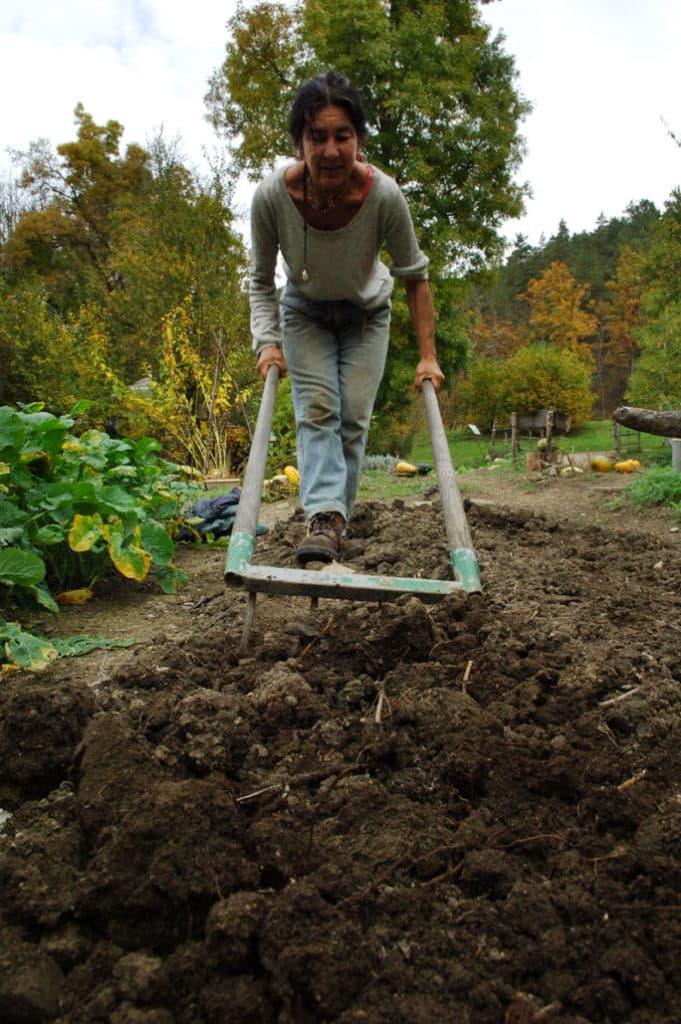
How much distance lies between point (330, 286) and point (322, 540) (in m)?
1.01

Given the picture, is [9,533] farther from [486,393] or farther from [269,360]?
[486,393]

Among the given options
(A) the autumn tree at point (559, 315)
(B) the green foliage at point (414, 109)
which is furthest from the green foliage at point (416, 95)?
(A) the autumn tree at point (559, 315)

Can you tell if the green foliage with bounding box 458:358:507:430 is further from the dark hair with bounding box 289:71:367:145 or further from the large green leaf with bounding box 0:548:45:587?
the large green leaf with bounding box 0:548:45:587

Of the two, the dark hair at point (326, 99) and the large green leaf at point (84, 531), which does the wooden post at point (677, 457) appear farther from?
the large green leaf at point (84, 531)

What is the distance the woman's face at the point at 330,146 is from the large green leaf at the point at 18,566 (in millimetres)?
1616

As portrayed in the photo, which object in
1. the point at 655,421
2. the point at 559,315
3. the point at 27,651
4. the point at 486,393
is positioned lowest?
the point at 27,651

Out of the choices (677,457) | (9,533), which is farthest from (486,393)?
(9,533)

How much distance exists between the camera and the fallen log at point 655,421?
2.74 meters

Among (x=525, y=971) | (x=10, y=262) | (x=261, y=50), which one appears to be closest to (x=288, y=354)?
(x=525, y=971)

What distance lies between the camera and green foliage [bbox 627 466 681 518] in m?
6.42

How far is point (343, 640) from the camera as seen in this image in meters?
2.11

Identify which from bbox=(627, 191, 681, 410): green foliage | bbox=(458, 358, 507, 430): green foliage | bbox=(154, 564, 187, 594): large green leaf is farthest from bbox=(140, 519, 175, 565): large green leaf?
bbox=(458, 358, 507, 430): green foliage

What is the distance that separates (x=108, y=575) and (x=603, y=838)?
9.89 ft

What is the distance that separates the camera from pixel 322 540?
2.65 metres
